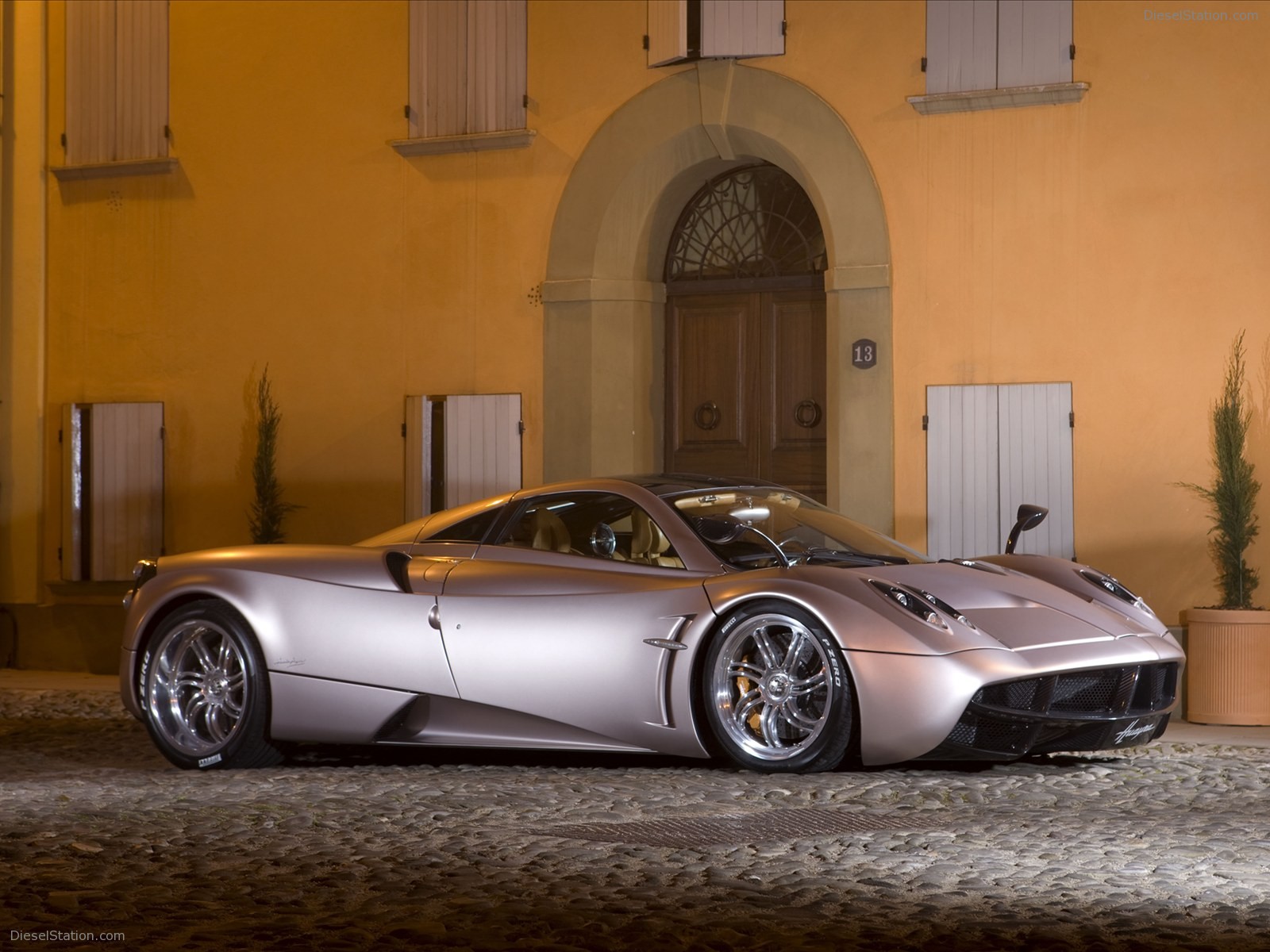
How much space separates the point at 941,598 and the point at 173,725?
135 inches

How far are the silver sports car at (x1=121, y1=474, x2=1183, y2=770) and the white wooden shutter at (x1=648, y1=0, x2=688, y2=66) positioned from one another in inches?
218

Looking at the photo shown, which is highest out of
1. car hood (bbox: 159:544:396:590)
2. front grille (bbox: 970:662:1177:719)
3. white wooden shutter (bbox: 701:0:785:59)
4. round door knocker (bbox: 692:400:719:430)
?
A: white wooden shutter (bbox: 701:0:785:59)

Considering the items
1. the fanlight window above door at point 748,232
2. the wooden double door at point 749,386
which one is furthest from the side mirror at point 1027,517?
the fanlight window above door at point 748,232

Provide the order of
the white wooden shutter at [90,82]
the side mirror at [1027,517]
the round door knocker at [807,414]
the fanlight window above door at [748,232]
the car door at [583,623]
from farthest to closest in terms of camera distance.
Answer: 1. the white wooden shutter at [90,82]
2. the fanlight window above door at [748,232]
3. the round door knocker at [807,414]
4. the side mirror at [1027,517]
5. the car door at [583,623]

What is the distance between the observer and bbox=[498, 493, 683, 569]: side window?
734 cm

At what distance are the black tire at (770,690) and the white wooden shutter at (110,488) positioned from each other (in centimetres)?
855

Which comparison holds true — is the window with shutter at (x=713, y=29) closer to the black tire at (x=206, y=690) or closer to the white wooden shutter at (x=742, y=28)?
the white wooden shutter at (x=742, y=28)

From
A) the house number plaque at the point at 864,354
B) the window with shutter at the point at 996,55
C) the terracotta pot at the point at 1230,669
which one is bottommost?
the terracotta pot at the point at 1230,669

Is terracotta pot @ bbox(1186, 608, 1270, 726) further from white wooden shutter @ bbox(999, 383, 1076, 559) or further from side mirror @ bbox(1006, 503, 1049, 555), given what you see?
side mirror @ bbox(1006, 503, 1049, 555)

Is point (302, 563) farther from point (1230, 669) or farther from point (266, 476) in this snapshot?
point (266, 476)

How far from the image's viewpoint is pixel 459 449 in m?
13.3

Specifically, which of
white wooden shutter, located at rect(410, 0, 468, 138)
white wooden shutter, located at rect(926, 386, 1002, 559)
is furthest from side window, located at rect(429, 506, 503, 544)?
white wooden shutter, located at rect(410, 0, 468, 138)

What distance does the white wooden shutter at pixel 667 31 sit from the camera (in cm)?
1260

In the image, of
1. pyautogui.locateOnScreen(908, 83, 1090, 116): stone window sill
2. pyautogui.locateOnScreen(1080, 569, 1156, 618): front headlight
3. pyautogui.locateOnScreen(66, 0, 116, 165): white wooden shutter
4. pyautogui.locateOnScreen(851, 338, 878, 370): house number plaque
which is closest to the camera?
pyautogui.locateOnScreen(1080, 569, 1156, 618): front headlight
